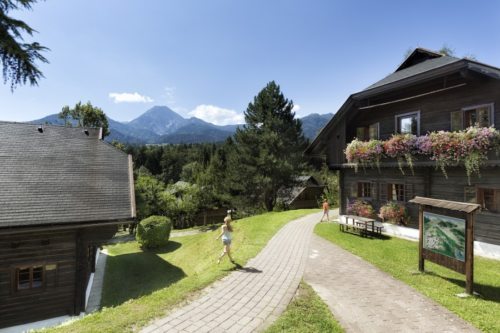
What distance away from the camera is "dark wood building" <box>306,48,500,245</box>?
12234 millimetres

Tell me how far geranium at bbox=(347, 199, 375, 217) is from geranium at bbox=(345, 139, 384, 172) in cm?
273

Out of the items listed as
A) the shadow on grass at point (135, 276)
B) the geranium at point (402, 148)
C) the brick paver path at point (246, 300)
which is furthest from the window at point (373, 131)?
the shadow on grass at point (135, 276)

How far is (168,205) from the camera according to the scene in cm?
3919

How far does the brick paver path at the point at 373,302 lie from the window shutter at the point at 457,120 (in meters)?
8.45

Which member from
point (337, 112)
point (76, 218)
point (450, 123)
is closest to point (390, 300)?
point (450, 123)

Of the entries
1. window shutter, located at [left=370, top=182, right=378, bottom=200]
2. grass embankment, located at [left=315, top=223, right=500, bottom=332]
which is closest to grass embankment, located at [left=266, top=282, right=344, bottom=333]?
grass embankment, located at [left=315, top=223, right=500, bottom=332]

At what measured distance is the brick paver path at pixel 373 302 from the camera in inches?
259

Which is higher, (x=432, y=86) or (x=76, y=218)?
(x=432, y=86)

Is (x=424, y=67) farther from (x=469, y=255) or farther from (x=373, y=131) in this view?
(x=469, y=255)

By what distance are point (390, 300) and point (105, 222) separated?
11.0 m

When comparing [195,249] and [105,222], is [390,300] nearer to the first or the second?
[105,222]

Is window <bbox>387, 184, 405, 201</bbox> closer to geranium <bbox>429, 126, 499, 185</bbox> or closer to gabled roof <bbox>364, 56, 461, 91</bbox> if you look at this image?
geranium <bbox>429, 126, 499, 185</bbox>

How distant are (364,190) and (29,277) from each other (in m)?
18.5

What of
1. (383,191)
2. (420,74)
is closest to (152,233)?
(383,191)
